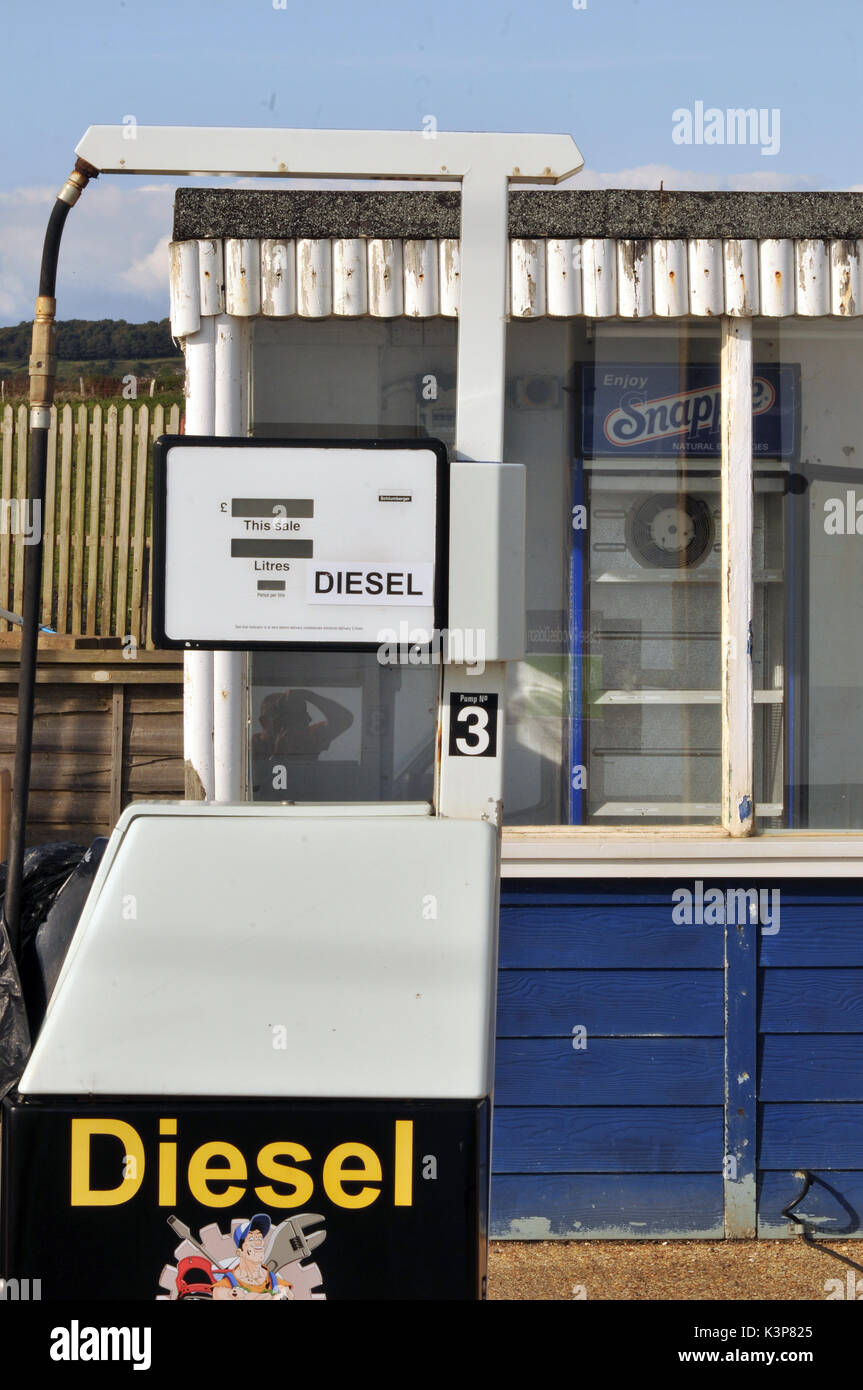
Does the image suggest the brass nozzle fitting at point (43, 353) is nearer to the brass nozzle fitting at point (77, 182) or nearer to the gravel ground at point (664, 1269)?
the brass nozzle fitting at point (77, 182)

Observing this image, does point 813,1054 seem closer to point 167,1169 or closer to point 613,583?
point 613,583

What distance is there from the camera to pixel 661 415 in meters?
4.66

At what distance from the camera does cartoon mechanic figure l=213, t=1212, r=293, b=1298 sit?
178cm

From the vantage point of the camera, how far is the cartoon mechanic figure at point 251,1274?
70.0 inches

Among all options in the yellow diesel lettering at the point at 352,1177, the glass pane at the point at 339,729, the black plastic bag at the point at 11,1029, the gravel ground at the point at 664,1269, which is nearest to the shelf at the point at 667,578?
the glass pane at the point at 339,729

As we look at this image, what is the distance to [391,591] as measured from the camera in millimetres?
2092

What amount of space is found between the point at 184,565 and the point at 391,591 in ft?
1.08

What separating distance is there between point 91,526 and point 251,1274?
689 cm

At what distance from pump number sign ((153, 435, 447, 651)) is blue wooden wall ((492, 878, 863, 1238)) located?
2.38m

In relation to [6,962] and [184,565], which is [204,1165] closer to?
[6,962]

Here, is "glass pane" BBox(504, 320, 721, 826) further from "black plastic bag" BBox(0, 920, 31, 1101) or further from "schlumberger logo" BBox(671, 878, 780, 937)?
"black plastic bag" BBox(0, 920, 31, 1101)

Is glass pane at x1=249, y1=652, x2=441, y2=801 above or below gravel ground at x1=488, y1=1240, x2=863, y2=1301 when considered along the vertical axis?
above

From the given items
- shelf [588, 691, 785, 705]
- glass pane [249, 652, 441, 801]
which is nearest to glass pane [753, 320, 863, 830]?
shelf [588, 691, 785, 705]

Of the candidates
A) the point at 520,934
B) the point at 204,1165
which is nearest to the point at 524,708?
the point at 520,934
